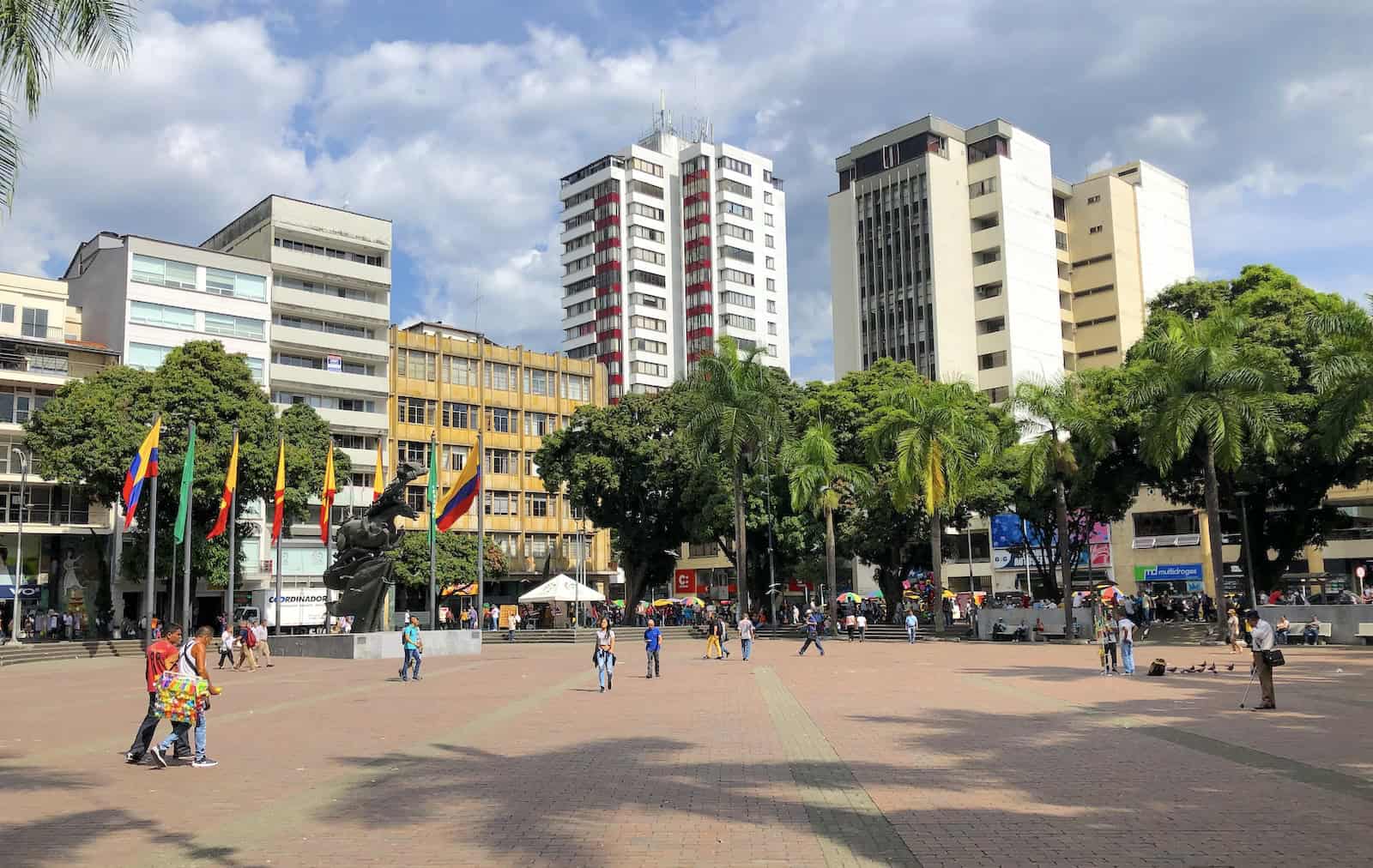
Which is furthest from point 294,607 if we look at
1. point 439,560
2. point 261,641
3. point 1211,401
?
point 1211,401

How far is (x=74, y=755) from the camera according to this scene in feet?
43.1

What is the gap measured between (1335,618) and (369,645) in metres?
29.1

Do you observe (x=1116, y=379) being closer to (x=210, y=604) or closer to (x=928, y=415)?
(x=928, y=415)

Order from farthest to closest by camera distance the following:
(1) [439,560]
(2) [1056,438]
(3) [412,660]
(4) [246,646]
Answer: (1) [439,560]
(2) [1056,438]
(4) [246,646]
(3) [412,660]

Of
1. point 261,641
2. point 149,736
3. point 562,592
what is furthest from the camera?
point 562,592

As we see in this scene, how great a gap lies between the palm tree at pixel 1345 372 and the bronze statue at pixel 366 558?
87.3 feet

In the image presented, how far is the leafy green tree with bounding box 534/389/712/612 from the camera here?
5481cm

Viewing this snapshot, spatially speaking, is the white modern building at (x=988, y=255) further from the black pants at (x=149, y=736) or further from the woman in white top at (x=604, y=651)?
the black pants at (x=149, y=736)

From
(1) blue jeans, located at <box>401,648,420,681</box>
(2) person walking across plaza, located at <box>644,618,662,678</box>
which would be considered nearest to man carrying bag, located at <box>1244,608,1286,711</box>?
(2) person walking across plaza, located at <box>644,618,662,678</box>

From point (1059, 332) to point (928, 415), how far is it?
4617 cm

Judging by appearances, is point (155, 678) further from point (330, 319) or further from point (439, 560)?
point (330, 319)

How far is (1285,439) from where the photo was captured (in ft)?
116

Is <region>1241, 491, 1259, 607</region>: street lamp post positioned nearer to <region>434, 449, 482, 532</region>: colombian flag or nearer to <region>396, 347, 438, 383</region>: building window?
<region>434, 449, 482, 532</region>: colombian flag

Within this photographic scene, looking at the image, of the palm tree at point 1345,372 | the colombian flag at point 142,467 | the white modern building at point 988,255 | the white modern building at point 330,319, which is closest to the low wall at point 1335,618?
the palm tree at point 1345,372
